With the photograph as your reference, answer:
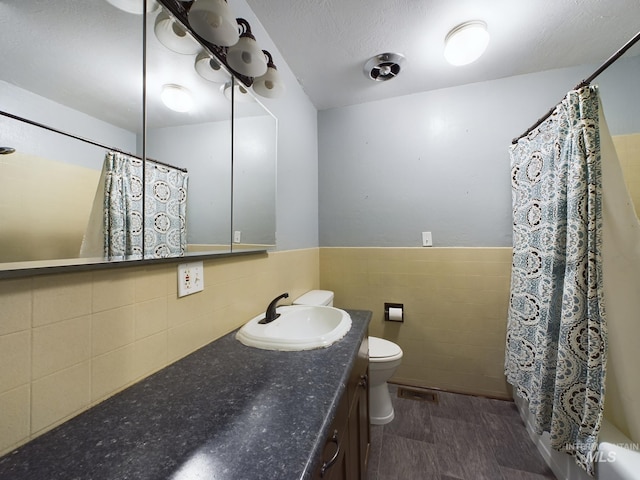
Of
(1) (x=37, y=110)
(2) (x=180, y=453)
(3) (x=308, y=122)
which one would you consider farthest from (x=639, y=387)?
(3) (x=308, y=122)

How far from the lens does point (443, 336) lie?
1.87 meters

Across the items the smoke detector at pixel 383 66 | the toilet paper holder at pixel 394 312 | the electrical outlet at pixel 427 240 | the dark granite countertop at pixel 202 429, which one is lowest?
the toilet paper holder at pixel 394 312

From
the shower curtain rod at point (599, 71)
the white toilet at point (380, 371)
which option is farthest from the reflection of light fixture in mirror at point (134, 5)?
the shower curtain rod at point (599, 71)

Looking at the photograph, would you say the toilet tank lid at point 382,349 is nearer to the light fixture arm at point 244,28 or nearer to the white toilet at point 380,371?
the white toilet at point 380,371

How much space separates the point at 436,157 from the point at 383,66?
0.76 m

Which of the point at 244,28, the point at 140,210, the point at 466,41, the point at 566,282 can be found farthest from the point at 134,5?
the point at 566,282

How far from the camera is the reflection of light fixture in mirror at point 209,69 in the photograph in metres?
0.99

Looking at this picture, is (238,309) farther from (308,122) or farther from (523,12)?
(523,12)

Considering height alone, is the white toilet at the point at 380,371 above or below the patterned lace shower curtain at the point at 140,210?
below

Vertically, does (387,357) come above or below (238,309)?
below

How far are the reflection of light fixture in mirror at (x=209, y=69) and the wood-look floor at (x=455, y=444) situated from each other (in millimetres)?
2022

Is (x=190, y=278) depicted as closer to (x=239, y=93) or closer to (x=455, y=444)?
(x=239, y=93)

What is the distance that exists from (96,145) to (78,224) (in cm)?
22

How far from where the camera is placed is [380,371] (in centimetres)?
149
